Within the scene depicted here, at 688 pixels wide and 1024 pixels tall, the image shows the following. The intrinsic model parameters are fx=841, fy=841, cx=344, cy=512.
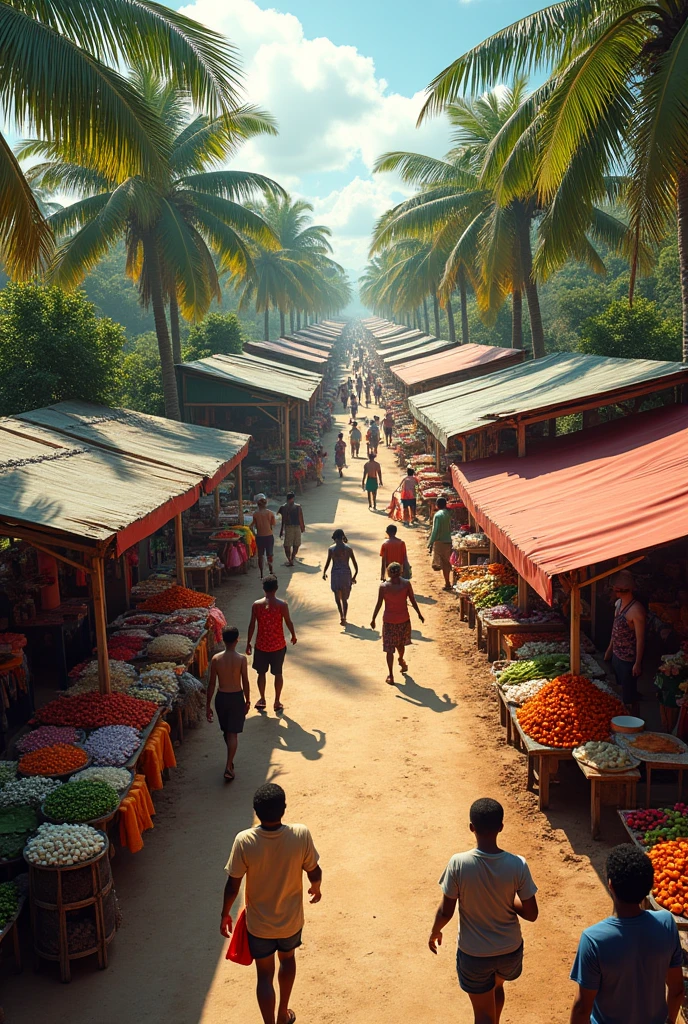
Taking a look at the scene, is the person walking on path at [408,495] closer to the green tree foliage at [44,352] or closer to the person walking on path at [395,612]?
the green tree foliage at [44,352]

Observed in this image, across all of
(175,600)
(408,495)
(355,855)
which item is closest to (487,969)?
(355,855)

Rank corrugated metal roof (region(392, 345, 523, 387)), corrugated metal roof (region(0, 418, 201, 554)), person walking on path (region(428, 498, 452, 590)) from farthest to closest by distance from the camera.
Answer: corrugated metal roof (region(392, 345, 523, 387)), person walking on path (region(428, 498, 452, 590)), corrugated metal roof (region(0, 418, 201, 554))

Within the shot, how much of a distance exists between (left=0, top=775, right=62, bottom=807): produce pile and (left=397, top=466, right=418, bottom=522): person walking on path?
13336 mm

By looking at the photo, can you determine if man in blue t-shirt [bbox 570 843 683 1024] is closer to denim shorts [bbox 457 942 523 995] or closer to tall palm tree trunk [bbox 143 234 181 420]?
denim shorts [bbox 457 942 523 995]

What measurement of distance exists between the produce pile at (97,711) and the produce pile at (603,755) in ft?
13.7

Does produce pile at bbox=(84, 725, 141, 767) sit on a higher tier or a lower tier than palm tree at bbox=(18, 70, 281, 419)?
lower

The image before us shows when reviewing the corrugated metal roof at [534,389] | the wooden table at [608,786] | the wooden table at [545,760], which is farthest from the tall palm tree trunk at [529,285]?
the wooden table at [608,786]

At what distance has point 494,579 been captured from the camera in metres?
13.0

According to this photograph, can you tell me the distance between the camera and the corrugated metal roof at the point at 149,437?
1304 cm

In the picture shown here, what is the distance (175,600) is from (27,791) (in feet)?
18.9

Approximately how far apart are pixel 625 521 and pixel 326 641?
242 inches

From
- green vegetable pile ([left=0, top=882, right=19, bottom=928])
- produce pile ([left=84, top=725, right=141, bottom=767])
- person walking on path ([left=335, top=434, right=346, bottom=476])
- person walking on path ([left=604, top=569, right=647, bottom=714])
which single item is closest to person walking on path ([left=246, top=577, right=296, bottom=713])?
produce pile ([left=84, top=725, right=141, bottom=767])

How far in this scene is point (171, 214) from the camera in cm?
2105

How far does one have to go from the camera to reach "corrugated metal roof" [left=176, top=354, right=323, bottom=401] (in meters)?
23.5
